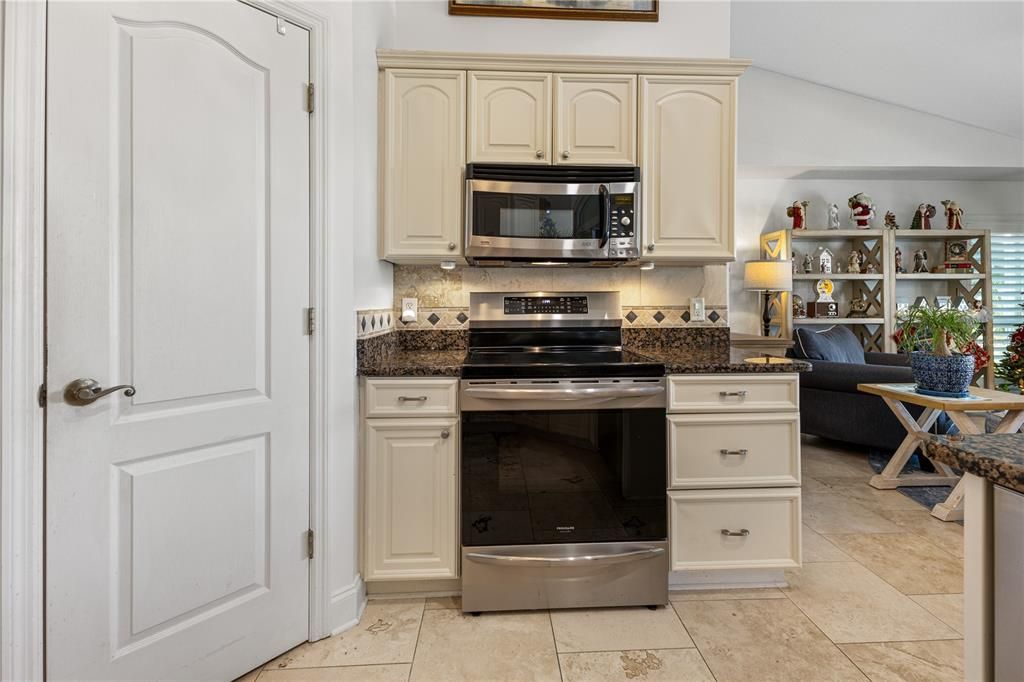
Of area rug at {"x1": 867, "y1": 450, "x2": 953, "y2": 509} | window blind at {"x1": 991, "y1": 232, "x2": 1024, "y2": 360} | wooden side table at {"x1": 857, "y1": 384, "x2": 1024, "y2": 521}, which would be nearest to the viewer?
wooden side table at {"x1": 857, "y1": 384, "x2": 1024, "y2": 521}

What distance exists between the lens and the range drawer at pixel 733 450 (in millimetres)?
1932

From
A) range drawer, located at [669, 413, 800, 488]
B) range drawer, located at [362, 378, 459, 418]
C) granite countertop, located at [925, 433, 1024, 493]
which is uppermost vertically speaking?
granite countertop, located at [925, 433, 1024, 493]

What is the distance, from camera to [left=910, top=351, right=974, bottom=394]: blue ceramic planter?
2619 millimetres

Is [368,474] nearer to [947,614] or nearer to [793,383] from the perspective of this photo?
[793,383]

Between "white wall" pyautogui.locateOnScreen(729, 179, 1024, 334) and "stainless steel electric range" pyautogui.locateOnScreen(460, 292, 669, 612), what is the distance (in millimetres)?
3685

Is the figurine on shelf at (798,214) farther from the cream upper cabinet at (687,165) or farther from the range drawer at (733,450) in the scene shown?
the range drawer at (733,450)

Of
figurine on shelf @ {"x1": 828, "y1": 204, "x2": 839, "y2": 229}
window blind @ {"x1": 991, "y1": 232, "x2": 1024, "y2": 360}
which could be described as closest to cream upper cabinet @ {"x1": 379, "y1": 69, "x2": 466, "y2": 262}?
figurine on shelf @ {"x1": 828, "y1": 204, "x2": 839, "y2": 229}

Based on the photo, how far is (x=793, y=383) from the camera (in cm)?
195

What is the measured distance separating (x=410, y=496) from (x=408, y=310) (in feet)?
3.18

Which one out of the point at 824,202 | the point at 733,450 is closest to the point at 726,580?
the point at 733,450

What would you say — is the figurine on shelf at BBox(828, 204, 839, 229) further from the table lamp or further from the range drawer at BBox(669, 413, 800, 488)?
the range drawer at BBox(669, 413, 800, 488)

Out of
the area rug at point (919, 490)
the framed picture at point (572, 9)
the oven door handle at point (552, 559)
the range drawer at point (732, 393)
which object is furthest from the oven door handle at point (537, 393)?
the area rug at point (919, 490)

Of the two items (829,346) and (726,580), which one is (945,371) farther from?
(726,580)

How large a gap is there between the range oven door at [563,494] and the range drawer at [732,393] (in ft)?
0.32
